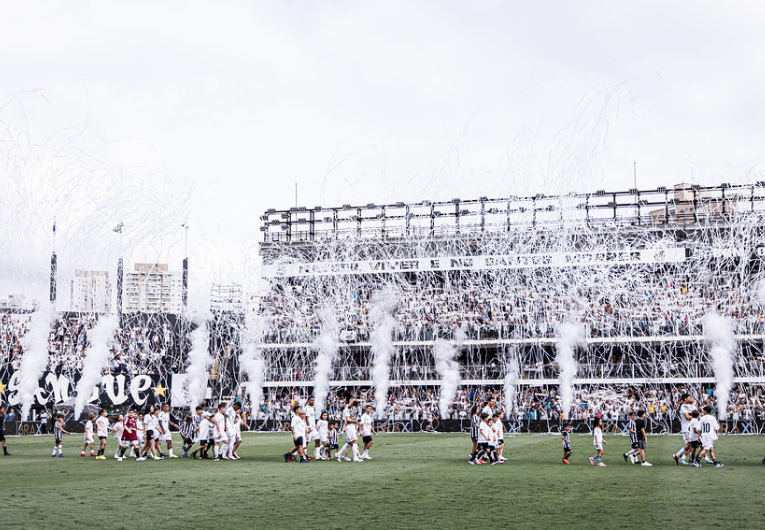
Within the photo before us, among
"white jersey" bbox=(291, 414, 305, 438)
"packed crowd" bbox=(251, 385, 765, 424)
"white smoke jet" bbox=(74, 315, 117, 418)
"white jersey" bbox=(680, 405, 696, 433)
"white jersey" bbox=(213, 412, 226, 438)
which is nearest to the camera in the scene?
"white jersey" bbox=(680, 405, 696, 433)

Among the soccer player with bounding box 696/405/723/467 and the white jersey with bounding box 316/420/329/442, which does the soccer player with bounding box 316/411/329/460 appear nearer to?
the white jersey with bounding box 316/420/329/442

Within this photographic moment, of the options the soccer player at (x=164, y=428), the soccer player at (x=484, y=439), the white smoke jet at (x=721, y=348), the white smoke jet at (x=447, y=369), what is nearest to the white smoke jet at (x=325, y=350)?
the white smoke jet at (x=447, y=369)

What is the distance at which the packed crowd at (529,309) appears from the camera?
4478cm

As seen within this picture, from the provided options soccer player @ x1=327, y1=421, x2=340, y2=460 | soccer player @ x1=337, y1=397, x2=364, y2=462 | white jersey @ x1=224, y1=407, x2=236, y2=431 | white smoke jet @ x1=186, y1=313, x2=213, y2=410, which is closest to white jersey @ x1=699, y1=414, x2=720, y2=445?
soccer player @ x1=337, y1=397, x2=364, y2=462

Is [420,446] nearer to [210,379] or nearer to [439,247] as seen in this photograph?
[210,379]

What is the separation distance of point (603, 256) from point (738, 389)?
10649 millimetres

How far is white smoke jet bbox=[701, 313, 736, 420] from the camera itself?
41.2 meters

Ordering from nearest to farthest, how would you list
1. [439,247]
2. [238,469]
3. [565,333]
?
[238,469] < [565,333] < [439,247]

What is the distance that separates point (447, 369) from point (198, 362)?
13527 millimetres

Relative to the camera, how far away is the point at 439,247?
57.2 m

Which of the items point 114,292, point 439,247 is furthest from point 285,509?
point 439,247

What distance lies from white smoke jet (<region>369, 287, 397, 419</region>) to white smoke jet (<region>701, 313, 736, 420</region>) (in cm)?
1719

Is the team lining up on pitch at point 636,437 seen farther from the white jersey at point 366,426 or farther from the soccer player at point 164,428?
the soccer player at point 164,428

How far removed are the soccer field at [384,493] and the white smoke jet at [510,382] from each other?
19658mm
